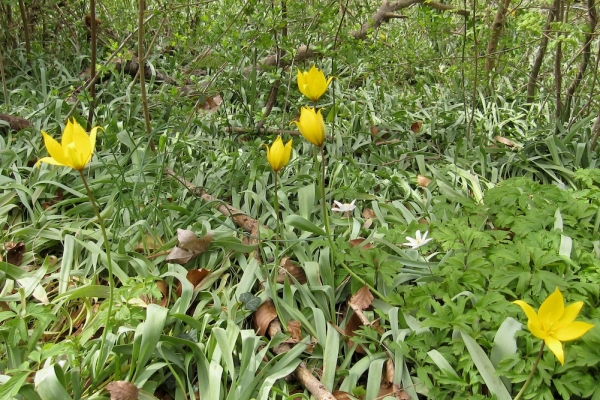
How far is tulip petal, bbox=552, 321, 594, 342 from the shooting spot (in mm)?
965

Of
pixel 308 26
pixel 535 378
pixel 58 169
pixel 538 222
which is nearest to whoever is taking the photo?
pixel 535 378

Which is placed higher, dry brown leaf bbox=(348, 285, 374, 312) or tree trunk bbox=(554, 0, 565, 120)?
tree trunk bbox=(554, 0, 565, 120)

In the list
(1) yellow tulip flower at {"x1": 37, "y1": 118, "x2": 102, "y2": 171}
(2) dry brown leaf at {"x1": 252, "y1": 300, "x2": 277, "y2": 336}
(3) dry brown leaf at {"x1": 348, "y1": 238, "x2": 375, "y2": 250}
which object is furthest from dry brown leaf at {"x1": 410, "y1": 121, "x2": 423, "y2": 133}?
(1) yellow tulip flower at {"x1": 37, "y1": 118, "x2": 102, "y2": 171}

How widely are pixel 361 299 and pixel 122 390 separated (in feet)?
2.74

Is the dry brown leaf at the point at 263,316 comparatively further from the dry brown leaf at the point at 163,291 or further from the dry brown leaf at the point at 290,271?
the dry brown leaf at the point at 163,291

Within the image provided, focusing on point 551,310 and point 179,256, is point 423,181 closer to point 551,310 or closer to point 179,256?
point 179,256

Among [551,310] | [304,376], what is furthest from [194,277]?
[551,310]

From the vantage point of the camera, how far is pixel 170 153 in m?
2.81

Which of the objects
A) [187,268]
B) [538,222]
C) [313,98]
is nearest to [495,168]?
[538,222]

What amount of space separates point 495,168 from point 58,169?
244 centimetres

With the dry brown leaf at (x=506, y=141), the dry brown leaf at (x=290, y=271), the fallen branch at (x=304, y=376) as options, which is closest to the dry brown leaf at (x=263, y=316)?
the fallen branch at (x=304, y=376)

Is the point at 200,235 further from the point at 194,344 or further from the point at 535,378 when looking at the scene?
the point at 535,378

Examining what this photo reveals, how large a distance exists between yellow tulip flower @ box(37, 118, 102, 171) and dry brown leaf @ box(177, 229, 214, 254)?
86 centimetres

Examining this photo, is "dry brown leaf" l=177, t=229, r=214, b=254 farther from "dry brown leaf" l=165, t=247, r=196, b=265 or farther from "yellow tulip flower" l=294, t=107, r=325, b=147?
"yellow tulip flower" l=294, t=107, r=325, b=147
